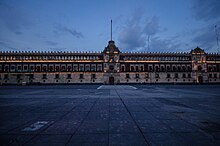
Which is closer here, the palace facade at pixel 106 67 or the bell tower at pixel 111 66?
the palace facade at pixel 106 67

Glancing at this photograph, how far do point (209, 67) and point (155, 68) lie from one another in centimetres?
2647

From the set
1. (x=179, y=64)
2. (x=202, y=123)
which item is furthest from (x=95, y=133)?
(x=179, y=64)

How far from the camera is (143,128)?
489 cm

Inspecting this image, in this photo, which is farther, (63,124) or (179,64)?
(179,64)

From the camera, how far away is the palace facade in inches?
2272

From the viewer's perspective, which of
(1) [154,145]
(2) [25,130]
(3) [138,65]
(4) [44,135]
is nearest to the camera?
(1) [154,145]

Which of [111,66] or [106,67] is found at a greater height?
[111,66]

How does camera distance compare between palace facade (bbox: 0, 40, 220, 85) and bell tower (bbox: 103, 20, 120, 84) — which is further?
bell tower (bbox: 103, 20, 120, 84)

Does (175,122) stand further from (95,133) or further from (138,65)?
(138,65)

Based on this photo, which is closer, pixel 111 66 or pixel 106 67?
pixel 106 67

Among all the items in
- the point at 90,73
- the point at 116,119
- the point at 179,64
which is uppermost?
the point at 179,64

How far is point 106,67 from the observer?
2355 inches

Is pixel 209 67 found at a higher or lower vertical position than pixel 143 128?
higher

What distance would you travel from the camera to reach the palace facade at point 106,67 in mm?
57719
